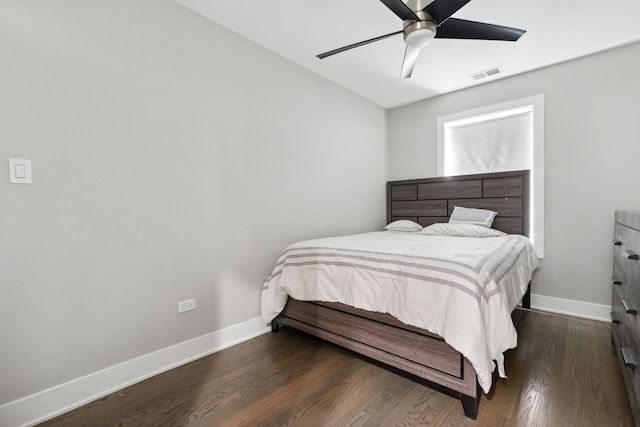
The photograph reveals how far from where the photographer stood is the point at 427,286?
1.64m

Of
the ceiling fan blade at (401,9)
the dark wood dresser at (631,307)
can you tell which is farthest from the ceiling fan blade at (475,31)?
the dark wood dresser at (631,307)

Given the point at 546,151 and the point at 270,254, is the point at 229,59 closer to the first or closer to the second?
the point at 270,254

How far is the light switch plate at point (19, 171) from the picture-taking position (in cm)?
146

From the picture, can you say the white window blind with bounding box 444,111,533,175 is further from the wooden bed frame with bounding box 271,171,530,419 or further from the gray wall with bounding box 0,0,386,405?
the gray wall with bounding box 0,0,386,405

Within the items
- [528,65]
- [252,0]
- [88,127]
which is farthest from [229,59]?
[528,65]

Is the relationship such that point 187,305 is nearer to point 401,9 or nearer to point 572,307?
point 401,9

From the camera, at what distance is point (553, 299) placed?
3.00m

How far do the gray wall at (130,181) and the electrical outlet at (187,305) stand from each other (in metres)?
0.04

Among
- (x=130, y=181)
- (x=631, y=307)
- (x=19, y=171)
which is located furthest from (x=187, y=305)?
(x=631, y=307)

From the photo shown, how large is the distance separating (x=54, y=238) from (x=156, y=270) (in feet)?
1.85

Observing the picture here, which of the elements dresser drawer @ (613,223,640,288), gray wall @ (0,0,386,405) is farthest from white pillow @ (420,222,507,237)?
gray wall @ (0,0,386,405)

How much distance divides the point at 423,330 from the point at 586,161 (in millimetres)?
2566

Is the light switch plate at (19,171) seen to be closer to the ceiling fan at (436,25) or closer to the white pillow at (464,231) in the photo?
the ceiling fan at (436,25)

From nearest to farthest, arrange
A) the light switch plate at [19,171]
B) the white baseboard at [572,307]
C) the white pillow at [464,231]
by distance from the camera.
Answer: the light switch plate at [19,171] → the white baseboard at [572,307] → the white pillow at [464,231]
